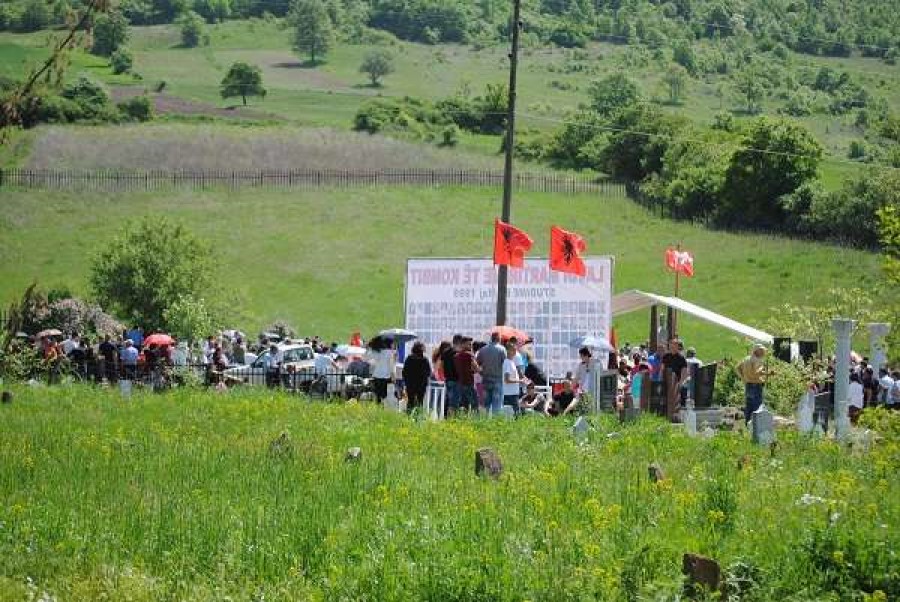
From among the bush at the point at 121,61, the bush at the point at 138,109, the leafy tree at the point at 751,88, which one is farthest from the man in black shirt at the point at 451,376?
the leafy tree at the point at 751,88

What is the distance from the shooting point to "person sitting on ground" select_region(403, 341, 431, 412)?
25.7 meters

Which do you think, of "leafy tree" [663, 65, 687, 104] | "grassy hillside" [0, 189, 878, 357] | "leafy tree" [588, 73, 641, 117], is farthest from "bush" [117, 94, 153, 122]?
"leafy tree" [663, 65, 687, 104]

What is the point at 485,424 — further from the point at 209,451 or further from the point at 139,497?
the point at 139,497

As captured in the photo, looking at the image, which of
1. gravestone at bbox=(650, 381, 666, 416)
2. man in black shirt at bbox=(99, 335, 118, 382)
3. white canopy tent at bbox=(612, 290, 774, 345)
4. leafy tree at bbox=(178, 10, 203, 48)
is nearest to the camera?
gravestone at bbox=(650, 381, 666, 416)

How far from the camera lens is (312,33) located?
158 m

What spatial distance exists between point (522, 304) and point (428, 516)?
18.1 m

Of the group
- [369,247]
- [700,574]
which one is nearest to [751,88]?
[369,247]

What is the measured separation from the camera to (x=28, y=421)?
2303 centimetres

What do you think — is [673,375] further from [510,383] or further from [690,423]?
[690,423]

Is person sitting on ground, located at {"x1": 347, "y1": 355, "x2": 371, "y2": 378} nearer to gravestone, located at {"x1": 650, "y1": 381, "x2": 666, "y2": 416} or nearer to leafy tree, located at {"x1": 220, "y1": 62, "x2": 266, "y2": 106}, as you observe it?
gravestone, located at {"x1": 650, "y1": 381, "x2": 666, "y2": 416}

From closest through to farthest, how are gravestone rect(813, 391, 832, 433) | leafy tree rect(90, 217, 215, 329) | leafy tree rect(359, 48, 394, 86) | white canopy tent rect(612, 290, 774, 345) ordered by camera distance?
gravestone rect(813, 391, 832, 433) → white canopy tent rect(612, 290, 774, 345) → leafy tree rect(90, 217, 215, 329) → leafy tree rect(359, 48, 394, 86)

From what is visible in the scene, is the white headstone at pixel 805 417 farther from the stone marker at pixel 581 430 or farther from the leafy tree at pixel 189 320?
the leafy tree at pixel 189 320

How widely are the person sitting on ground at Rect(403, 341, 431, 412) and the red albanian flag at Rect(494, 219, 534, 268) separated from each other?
7.52 meters

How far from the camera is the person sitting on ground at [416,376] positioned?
25672mm
